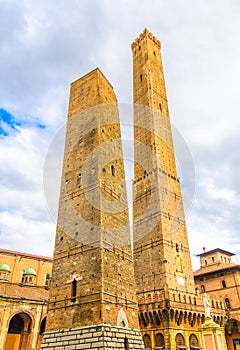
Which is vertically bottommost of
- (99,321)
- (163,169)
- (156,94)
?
(99,321)

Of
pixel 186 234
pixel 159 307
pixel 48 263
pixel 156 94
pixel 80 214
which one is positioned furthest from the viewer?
pixel 48 263

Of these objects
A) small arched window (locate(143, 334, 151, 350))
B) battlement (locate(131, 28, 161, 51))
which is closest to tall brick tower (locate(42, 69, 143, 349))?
small arched window (locate(143, 334, 151, 350))

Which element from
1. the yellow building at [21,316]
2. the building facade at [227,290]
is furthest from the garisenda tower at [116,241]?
the yellow building at [21,316]

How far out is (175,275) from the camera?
83.3 feet

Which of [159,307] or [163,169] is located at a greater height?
[163,169]

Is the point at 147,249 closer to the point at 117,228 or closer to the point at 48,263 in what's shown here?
the point at 117,228

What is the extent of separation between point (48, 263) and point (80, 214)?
24439mm

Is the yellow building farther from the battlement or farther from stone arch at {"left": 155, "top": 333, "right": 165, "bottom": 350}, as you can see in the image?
the battlement

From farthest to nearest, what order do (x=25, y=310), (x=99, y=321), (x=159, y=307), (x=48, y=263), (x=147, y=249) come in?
(x=48, y=263)
(x=147, y=249)
(x=25, y=310)
(x=159, y=307)
(x=99, y=321)

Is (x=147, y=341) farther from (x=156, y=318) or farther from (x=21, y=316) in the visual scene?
(x=21, y=316)

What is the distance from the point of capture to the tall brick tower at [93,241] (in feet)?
47.8

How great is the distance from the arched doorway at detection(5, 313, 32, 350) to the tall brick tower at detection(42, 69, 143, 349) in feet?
35.5

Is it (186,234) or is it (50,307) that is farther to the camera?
(186,234)

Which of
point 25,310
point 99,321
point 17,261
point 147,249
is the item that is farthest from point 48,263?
point 99,321
